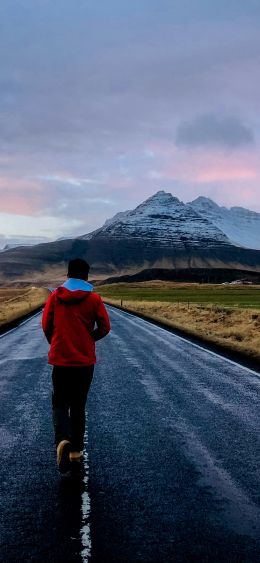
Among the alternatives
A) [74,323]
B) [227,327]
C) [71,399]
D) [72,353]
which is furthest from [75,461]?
[227,327]

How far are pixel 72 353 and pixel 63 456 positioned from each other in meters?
1.06

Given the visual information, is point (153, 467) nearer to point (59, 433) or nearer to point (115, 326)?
point (59, 433)

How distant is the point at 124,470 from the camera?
20.2ft

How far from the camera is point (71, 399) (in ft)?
20.1

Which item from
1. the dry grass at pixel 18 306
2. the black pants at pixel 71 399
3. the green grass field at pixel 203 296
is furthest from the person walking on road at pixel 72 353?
the green grass field at pixel 203 296

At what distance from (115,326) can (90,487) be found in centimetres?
2411

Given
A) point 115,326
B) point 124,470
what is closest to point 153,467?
point 124,470

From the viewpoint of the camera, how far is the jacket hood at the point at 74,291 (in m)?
6.09

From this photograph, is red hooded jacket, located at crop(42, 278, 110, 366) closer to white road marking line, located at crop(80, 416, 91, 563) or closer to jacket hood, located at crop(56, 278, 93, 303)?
jacket hood, located at crop(56, 278, 93, 303)

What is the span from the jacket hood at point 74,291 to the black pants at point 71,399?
740mm

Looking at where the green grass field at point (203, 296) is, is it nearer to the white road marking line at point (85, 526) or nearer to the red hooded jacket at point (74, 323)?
the red hooded jacket at point (74, 323)

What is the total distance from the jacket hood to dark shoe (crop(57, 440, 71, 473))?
1.50 m

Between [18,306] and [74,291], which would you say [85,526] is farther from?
[18,306]

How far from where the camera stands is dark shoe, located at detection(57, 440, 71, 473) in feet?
19.1
